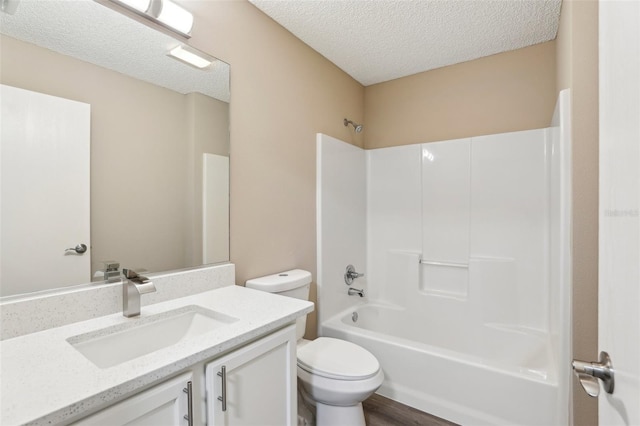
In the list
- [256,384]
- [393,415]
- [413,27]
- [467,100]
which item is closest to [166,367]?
[256,384]

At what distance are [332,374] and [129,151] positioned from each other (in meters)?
1.42

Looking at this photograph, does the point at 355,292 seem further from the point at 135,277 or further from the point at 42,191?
the point at 42,191

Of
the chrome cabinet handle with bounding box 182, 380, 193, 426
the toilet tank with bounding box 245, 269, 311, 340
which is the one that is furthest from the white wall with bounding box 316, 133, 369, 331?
the chrome cabinet handle with bounding box 182, 380, 193, 426

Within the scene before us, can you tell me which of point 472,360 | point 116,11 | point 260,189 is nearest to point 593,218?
point 472,360

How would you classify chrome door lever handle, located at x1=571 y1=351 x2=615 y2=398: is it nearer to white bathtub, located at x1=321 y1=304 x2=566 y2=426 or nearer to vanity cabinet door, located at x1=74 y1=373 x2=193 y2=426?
vanity cabinet door, located at x1=74 y1=373 x2=193 y2=426

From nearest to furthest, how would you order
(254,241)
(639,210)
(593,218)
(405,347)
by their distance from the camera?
1. (639,210)
2. (593,218)
3. (254,241)
4. (405,347)

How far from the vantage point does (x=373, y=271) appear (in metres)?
2.98

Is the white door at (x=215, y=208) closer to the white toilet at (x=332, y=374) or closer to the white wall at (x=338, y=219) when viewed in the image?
the white toilet at (x=332, y=374)

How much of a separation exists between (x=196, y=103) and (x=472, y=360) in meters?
2.08

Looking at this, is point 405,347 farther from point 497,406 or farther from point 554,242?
point 554,242

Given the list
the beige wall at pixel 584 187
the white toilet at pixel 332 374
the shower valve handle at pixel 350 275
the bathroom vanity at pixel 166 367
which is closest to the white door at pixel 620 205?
the bathroom vanity at pixel 166 367

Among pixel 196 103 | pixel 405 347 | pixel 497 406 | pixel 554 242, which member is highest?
pixel 196 103

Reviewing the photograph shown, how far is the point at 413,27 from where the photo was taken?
2084 millimetres

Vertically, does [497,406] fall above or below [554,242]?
below
